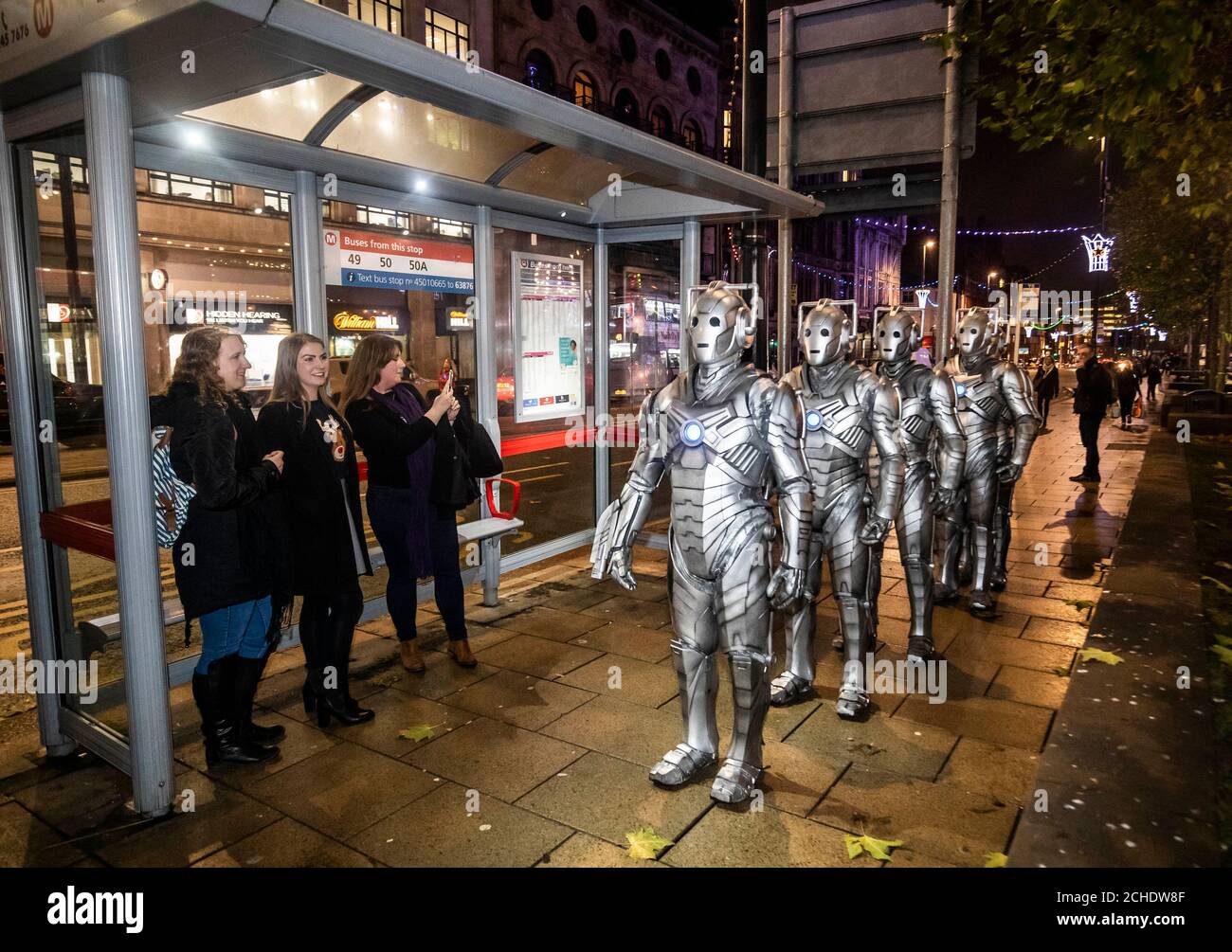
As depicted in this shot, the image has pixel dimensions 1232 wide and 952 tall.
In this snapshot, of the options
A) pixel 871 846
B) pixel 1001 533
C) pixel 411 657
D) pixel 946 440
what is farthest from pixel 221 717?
pixel 1001 533

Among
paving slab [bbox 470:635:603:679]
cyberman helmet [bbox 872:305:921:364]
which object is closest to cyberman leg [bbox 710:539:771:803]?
paving slab [bbox 470:635:603:679]

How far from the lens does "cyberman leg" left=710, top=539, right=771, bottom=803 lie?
3547 mm

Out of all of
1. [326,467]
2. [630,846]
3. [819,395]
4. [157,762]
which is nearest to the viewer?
[630,846]

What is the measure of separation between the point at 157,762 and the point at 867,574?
368cm

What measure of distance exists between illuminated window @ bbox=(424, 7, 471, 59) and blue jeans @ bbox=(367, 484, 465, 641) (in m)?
20.2

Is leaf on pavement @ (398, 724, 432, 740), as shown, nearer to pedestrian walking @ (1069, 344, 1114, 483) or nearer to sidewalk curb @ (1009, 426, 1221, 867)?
sidewalk curb @ (1009, 426, 1221, 867)

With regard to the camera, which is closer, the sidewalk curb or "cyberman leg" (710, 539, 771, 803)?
the sidewalk curb

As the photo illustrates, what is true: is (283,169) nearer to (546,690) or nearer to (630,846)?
(546,690)

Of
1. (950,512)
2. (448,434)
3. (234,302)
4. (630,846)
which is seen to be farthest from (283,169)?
(950,512)

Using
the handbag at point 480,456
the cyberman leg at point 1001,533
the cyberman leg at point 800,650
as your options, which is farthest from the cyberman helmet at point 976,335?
the handbag at point 480,456

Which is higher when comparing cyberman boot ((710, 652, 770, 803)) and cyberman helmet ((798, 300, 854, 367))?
cyberman helmet ((798, 300, 854, 367))

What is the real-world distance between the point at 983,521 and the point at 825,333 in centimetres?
300

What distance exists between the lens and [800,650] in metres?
4.85
